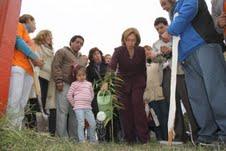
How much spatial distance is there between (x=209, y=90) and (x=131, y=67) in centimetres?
181

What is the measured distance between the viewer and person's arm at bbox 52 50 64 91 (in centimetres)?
667

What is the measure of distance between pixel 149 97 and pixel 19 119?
2834mm

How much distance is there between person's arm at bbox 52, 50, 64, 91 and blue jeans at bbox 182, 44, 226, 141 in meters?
2.69

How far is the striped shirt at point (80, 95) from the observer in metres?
6.59

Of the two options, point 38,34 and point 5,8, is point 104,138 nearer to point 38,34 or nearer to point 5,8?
point 38,34

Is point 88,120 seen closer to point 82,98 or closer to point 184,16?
point 82,98

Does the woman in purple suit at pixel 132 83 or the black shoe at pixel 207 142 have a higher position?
the woman in purple suit at pixel 132 83

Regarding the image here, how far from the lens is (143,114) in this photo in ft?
19.2

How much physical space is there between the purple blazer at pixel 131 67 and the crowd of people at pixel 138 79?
0.01m

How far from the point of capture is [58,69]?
266 inches

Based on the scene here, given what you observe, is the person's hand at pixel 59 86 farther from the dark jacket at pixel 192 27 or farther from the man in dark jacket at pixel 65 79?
the dark jacket at pixel 192 27

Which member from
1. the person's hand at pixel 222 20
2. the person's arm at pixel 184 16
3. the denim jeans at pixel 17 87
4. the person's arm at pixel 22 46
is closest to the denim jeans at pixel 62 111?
the denim jeans at pixel 17 87

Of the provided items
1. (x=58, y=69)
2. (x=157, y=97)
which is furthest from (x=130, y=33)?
(x=58, y=69)

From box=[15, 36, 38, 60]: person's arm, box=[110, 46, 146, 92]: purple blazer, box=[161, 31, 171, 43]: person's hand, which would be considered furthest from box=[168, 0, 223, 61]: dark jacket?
box=[15, 36, 38, 60]: person's arm
